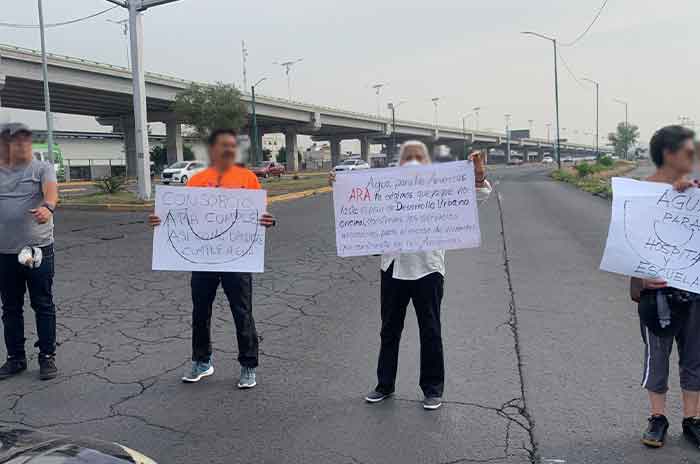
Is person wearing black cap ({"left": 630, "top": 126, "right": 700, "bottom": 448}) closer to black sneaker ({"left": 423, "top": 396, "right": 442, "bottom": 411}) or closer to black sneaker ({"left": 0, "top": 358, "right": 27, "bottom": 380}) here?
black sneaker ({"left": 423, "top": 396, "right": 442, "bottom": 411})

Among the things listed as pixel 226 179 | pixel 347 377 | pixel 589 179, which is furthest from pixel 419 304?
pixel 589 179

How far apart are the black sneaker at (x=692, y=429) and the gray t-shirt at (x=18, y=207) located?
4.71 metres

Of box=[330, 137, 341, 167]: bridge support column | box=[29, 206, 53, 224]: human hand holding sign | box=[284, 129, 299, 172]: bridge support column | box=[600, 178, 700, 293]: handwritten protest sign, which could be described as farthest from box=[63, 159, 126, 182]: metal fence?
box=[600, 178, 700, 293]: handwritten protest sign

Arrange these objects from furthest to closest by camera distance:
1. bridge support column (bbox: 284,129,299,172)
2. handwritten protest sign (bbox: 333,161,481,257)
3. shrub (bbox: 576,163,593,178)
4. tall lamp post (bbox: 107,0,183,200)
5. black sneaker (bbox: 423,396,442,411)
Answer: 1. bridge support column (bbox: 284,129,299,172)
2. shrub (bbox: 576,163,593,178)
3. tall lamp post (bbox: 107,0,183,200)
4. handwritten protest sign (bbox: 333,161,481,257)
5. black sneaker (bbox: 423,396,442,411)

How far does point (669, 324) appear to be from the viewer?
3525mm

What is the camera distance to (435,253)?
4277 mm

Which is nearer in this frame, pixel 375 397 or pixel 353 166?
pixel 375 397

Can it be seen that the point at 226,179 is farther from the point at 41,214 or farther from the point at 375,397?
the point at 375,397

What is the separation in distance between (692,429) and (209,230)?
3476 millimetres

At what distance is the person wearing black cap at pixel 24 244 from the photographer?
4773 millimetres

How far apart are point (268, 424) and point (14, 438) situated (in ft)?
5.71

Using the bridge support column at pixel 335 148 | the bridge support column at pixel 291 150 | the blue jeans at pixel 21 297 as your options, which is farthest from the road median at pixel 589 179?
the bridge support column at pixel 335 148

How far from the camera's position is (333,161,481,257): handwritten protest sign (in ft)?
14.2

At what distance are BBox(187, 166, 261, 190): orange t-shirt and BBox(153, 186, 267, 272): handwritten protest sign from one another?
2.0 inches
